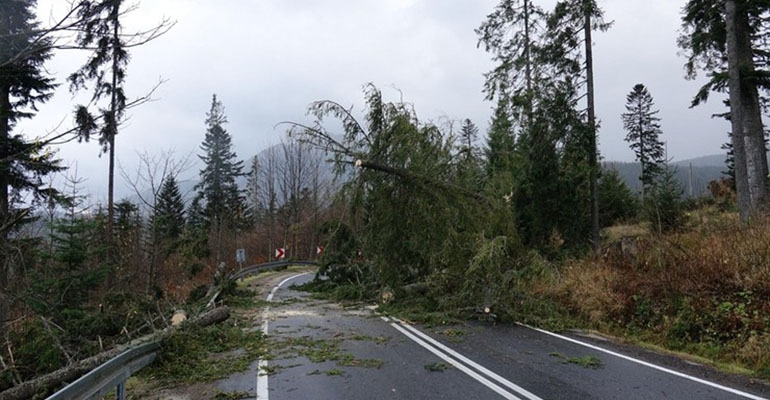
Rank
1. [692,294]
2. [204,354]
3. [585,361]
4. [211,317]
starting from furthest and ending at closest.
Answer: [211,317], [692,294], [204,354], [585,361]

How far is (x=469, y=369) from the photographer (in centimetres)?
639

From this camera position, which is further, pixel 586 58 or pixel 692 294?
pixel 586 58

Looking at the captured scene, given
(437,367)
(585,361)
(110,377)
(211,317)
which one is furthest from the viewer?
(211,317)

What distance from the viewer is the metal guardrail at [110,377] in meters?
3.98

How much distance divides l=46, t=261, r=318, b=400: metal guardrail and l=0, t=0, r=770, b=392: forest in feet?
5.48

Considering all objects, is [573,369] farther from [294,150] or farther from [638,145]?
[638,145]

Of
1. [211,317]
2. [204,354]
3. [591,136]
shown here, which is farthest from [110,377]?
[591,136]

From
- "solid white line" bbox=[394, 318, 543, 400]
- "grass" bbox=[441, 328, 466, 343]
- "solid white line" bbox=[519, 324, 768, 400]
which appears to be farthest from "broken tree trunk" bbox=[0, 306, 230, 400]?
"solid white line" bbox=[519, 324, 768, 400]

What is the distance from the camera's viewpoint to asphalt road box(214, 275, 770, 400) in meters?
5.45

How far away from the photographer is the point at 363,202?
10789 mm

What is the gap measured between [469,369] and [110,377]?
4.47 meters

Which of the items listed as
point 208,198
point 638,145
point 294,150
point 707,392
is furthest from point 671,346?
A: point 638,145

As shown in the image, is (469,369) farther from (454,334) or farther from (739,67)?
(739,67)

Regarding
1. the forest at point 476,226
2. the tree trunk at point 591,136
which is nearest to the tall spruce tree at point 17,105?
the forest at point 476,226
